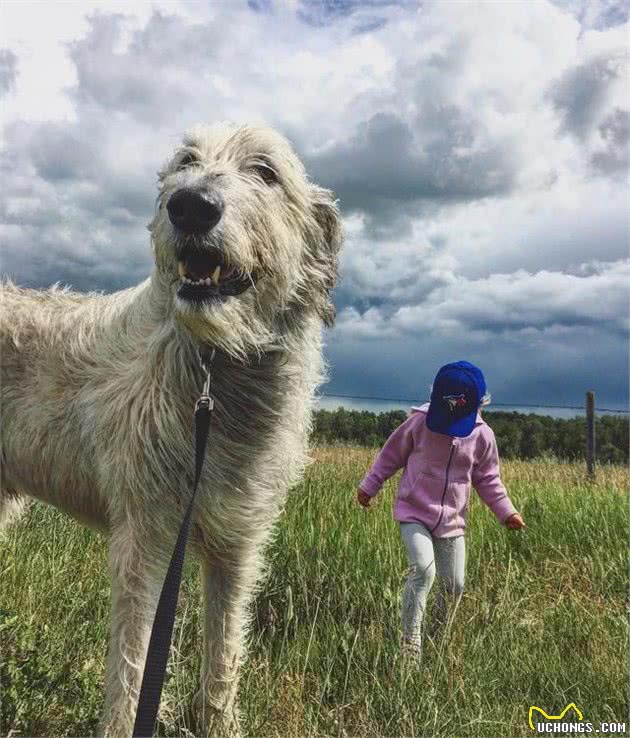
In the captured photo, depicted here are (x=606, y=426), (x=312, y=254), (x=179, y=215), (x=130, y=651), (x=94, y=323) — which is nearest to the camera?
(x=179, y=215)

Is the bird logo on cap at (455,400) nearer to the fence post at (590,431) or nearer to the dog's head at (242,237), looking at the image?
the dog's head at (242,237)

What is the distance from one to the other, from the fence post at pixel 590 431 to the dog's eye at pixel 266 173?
1509cm

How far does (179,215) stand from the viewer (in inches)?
122

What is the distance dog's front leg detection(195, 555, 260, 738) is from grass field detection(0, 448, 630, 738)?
0.13 m

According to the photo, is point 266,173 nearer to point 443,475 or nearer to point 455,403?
point 455,403

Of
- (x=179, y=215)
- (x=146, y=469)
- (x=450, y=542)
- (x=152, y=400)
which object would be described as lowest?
(x=450, y=542)

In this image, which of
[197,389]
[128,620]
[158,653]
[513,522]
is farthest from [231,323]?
[513,522]

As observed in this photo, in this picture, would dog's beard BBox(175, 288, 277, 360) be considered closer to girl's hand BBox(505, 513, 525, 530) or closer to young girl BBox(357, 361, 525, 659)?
young girl BBox(357, 361, 525, 659)

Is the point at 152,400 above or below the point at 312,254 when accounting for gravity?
below

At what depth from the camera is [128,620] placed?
137 inches

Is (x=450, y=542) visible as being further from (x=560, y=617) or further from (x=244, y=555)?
(x=244, y=555)

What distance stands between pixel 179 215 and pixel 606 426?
43467 mm

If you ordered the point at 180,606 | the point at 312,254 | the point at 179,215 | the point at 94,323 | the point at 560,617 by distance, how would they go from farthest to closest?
the point at 560,617 < the point at 180,606 < the point at 94,323 < the point at 312,254 < the point at 179,215

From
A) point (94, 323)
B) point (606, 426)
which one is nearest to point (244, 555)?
point (94, 323)
